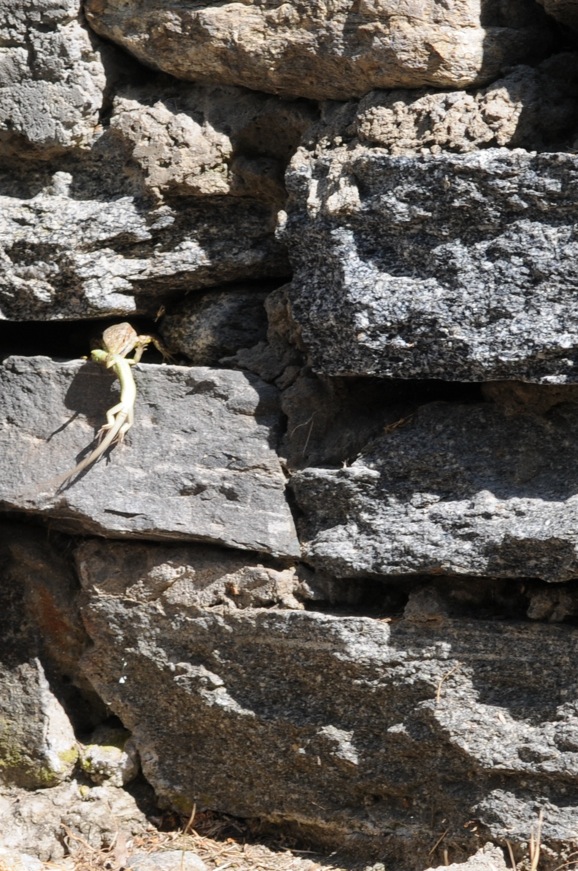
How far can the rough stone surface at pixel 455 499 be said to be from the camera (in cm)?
282

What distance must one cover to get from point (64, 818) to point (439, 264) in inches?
84.4

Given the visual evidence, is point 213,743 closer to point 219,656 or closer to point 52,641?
point 219,656

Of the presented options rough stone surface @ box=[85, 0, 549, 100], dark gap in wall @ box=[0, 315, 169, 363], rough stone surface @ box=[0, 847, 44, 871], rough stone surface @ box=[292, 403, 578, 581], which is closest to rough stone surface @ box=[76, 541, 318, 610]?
rough stone surface @ box=[292, 403, 578, 581]

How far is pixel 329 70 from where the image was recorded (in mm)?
2949

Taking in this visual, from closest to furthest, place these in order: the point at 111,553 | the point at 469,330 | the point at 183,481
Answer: the point at 469,330 < the point at 183,481 < the point at 111,553

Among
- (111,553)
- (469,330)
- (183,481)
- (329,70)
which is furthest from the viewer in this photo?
(111,553)

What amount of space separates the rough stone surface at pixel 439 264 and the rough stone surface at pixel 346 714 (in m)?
0.79

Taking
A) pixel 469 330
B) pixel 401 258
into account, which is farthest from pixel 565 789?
pixel 401 258

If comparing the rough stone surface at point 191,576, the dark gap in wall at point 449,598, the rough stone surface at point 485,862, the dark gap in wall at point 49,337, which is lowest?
the rough stone surface at point 485,862

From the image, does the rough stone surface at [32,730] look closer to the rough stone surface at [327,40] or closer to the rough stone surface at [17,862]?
the rough stone surface at [17,862]

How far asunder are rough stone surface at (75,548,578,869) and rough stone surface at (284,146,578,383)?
0.79 meters

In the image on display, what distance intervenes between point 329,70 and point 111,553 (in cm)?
162

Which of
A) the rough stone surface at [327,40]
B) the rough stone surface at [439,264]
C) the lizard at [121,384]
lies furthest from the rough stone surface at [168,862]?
the rough stone surface at [327,40]

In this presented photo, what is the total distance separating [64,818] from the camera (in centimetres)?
343
